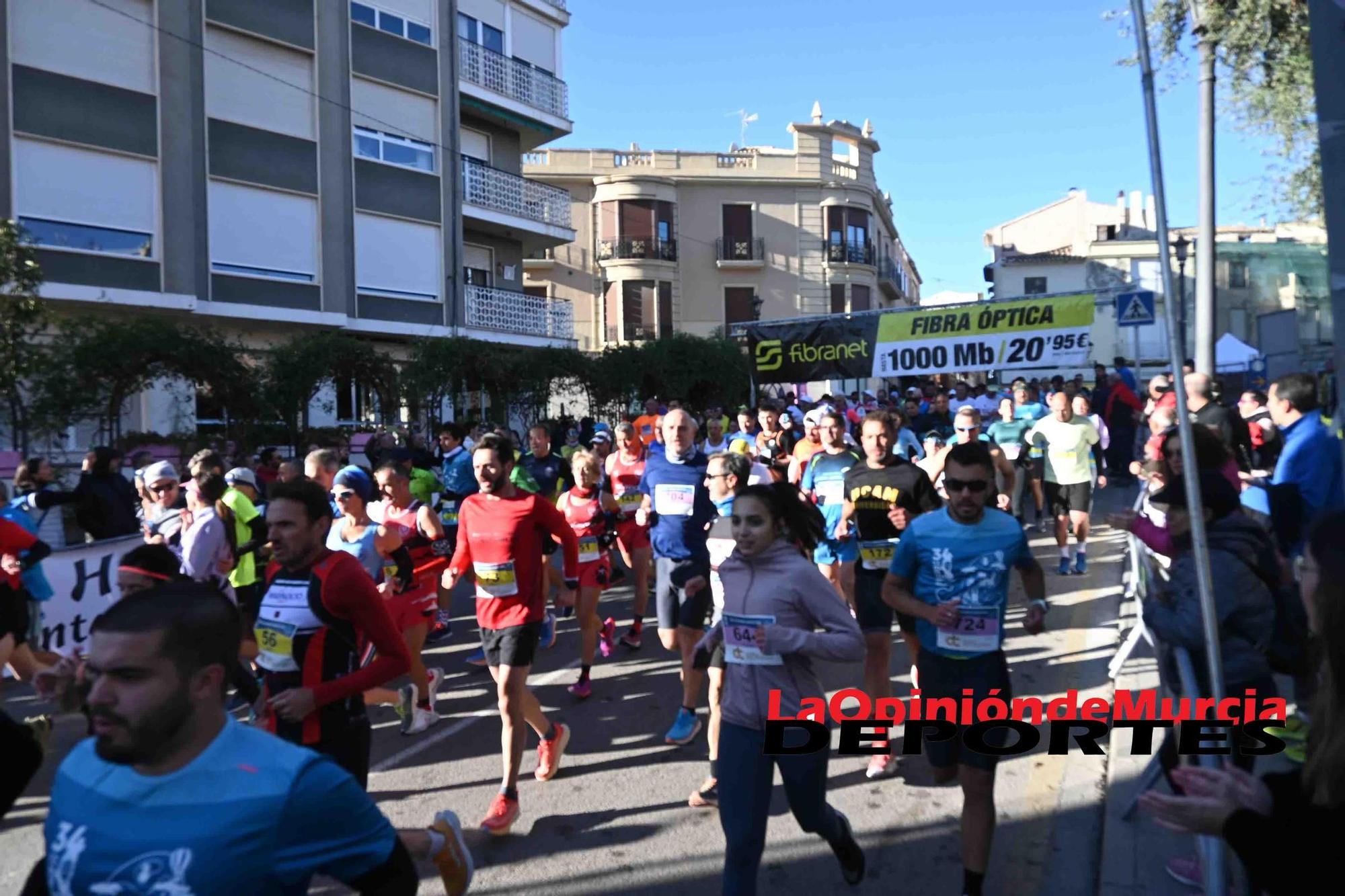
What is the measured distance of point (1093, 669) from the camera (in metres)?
7.62

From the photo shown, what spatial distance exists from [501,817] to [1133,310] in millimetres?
10725

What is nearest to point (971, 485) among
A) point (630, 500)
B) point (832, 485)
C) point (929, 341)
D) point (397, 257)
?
point (832, 485)

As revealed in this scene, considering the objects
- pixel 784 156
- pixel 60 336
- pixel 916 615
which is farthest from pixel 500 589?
pixel 784 156

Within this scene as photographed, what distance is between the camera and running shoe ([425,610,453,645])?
31.4 ft

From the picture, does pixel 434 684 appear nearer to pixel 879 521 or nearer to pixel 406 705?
pixel 406 705

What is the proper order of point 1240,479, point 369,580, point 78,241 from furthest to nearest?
point 78,241 < point 1240,479 < point 369,580

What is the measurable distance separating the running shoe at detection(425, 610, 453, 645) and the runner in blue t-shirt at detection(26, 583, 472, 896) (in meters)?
7.46

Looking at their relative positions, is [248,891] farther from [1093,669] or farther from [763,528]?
[1093,669]

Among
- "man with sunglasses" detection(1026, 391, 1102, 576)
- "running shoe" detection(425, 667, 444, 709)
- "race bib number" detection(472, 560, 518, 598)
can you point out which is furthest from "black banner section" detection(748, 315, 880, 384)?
"race bib number" detection(472, 560, 518, 598)

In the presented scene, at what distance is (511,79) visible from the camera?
1121 inches

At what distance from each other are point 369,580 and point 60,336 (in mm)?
13446

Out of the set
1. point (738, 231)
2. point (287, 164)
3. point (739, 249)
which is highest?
point (738, 231)

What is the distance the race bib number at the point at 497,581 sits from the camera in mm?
5473

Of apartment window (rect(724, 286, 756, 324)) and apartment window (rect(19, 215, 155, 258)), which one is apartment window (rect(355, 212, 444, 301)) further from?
apartment window (rect(724, 286, 756, 324))
